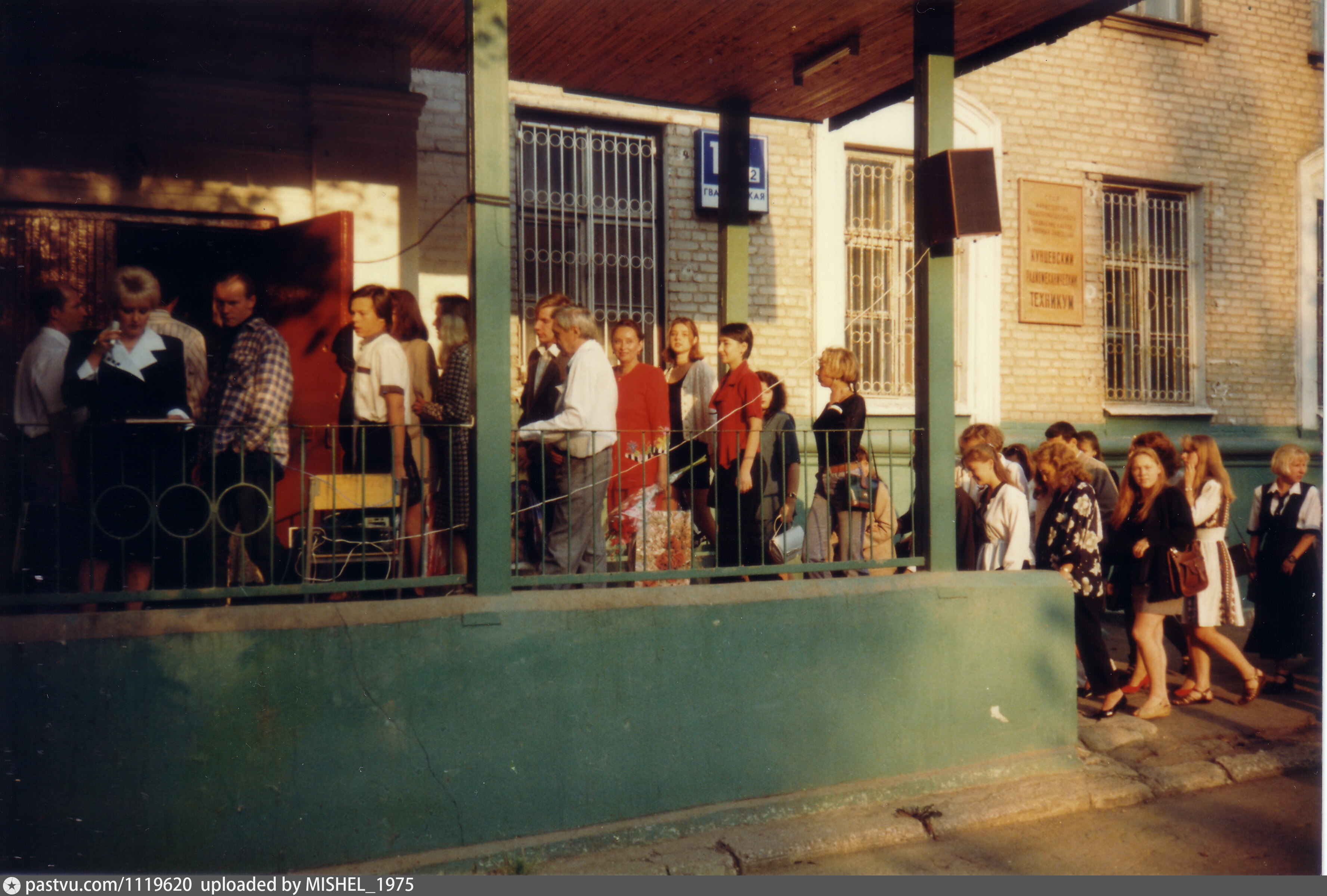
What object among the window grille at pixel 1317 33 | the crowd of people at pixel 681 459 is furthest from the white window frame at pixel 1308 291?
the crowd of people at pixel 681 459

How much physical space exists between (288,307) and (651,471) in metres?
2.45

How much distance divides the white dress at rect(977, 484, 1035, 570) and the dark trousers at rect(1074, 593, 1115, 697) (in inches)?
16.9

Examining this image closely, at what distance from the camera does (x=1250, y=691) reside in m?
6.51

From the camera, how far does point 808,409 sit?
8.85m

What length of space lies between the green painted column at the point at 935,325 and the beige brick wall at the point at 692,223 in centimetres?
237

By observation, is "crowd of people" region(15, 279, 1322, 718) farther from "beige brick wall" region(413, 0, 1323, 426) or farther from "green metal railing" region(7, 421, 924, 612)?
"beige brick wall" region(413, 0, 1323, 426)

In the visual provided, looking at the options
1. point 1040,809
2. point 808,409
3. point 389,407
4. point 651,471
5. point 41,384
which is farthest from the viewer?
point 808,409

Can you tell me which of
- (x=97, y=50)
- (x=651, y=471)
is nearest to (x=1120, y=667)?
(x=651, y=471)

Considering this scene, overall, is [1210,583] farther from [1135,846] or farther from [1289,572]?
[1135,846]

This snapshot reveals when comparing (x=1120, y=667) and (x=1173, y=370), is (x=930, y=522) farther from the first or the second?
(x=1173, y=370)

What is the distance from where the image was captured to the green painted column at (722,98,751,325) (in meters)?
6.64

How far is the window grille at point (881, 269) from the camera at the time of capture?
925 centimetres

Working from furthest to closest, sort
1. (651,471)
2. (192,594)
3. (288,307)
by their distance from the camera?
(288,307)
(651,471)
(192,594)

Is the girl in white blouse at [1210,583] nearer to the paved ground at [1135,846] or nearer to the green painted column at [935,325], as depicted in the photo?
the paved ground at [1135,846]
